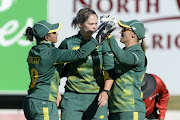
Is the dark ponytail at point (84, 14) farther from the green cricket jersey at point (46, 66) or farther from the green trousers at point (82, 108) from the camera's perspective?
the green trousers at point (82, 108)

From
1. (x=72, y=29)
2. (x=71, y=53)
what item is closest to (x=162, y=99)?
(x=71, y=53)

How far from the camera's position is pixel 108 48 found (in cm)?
578

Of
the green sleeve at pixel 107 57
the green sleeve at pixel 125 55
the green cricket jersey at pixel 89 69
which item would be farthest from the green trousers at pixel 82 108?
the green sleeve at pixel 125 55

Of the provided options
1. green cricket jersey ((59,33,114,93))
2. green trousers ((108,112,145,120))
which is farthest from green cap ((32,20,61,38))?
green trousers ((108,112,145,120))

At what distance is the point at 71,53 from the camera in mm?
5480

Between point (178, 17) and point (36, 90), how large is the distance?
19.5 ft

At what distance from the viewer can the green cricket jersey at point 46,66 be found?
5484 millimetres

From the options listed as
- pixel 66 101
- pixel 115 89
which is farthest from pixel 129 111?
pixel 66 101

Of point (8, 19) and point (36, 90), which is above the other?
point (8, 19)

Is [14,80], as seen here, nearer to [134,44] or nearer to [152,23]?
[152,23]

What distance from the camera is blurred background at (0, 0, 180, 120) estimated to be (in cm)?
1082

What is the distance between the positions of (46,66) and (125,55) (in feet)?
2.65

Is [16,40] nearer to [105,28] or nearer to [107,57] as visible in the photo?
[107,57]

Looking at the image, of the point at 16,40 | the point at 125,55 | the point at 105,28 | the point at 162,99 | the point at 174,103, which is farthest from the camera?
the point at 174,103
